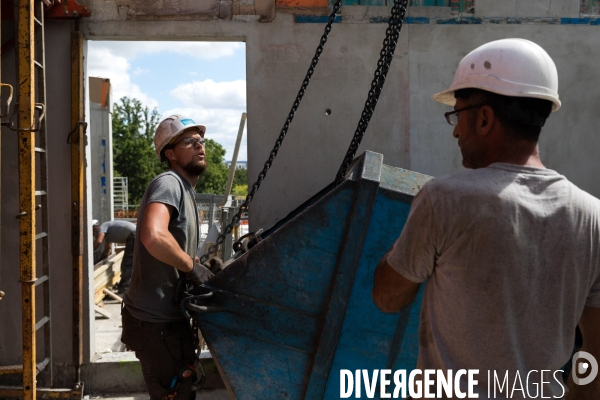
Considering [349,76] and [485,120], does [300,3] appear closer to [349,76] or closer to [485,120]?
[349,76]

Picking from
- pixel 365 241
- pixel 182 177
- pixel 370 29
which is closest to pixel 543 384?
pixel 365 241

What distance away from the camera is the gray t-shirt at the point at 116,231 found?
37.7 ft

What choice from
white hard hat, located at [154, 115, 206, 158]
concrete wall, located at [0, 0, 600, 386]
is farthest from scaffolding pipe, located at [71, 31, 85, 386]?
white hard hat, located at [154, 115, 206, 158]

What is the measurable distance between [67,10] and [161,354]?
9.73 ft

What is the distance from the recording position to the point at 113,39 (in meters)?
5.02

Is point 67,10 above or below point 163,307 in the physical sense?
above

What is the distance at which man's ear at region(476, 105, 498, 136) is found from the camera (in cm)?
167

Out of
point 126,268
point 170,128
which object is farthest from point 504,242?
point 126,268

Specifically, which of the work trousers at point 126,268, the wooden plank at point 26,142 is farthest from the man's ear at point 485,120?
the work trousers at point 126,268

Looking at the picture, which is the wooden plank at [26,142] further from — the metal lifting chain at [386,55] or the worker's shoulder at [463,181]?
the worker's shoulder at [463,181]

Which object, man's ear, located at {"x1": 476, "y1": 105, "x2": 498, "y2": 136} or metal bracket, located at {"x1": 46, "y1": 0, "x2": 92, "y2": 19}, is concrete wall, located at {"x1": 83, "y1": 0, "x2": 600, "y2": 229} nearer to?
metal bracket, located at {"x1": 46, "y1": 0, "x2": 92, "y2": 19}

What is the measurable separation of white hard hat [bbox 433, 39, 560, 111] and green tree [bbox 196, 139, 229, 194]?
53895 millimetres

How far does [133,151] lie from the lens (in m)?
44.1

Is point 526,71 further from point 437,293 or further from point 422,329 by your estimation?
point 422,329
